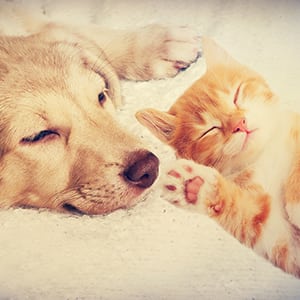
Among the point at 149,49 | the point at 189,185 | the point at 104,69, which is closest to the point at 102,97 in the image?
the point at 104,69

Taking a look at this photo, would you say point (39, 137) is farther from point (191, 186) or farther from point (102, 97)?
point (191, 186)

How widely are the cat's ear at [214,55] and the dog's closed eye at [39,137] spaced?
410mm

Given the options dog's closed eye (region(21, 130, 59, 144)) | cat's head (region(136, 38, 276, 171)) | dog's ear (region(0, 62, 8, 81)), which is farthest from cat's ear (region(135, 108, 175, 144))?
dog's ear (region(0, 62, 8, 81))

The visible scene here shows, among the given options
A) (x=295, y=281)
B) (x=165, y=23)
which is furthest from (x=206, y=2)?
(x=295, y=281)

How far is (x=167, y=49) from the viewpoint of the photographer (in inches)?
54.0

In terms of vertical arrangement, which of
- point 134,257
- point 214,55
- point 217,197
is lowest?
point 134,257

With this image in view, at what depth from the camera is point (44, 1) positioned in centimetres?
138

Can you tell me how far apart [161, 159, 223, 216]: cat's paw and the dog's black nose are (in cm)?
3

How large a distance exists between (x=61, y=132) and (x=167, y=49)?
0.34 metres

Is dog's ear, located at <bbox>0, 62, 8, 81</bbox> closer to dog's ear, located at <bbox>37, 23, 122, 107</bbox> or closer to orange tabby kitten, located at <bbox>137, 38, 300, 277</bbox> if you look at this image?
dog's ear, located at <bbox>37, 23, 122, 107</bbox>

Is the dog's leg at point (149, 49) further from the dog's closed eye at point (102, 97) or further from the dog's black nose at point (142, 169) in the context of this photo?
the dog's black nose at point (142, 169)

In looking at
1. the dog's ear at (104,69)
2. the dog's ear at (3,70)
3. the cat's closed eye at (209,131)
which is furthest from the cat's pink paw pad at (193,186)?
the dog's ear at (3,70)

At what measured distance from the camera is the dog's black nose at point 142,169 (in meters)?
1.26

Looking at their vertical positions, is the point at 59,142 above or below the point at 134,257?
above
